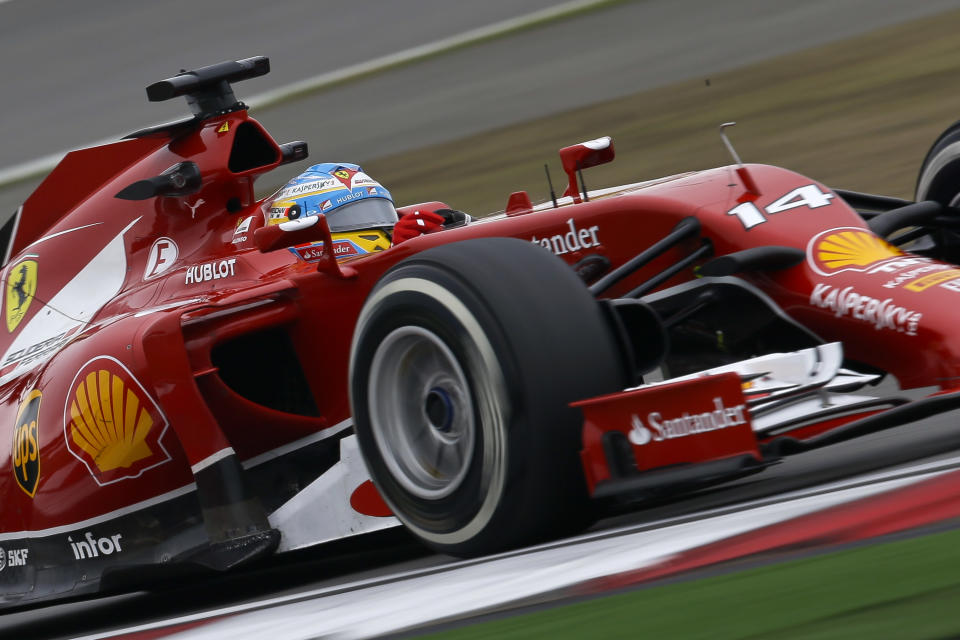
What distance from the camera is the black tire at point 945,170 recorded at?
545 cm

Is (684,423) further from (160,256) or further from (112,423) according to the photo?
(160,256)

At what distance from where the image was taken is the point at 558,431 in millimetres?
3738

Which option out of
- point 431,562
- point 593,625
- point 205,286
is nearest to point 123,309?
point 205,286

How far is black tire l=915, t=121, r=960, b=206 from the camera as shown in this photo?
545 cm

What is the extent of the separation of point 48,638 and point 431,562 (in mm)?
1740

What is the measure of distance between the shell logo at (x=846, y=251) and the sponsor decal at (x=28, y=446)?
2823 millimetres

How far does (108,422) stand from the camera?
5051 millimetres

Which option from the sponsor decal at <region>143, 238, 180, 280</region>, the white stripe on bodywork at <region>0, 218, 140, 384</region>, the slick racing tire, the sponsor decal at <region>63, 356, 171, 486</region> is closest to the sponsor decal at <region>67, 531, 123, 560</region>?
the sponsor decal at <region>63, 356, 171, 486</region>

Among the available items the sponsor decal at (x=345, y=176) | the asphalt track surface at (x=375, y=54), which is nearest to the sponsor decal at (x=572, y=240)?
the sponsor decal at (x=345, y=176)

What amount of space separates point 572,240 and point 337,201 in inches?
48.9

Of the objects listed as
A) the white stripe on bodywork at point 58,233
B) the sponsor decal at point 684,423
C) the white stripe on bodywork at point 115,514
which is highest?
the white stripe on bodywork at point 58,233

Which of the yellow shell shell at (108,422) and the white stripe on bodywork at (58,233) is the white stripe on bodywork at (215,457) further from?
the white stripe on bodywork at (58,233)

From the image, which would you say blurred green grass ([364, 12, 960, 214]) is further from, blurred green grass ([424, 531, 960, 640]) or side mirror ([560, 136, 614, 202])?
blurred green grass ([424, 531, 960, 640])

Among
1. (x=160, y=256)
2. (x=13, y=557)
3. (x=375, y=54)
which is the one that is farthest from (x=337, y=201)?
(x=375, y=54)
